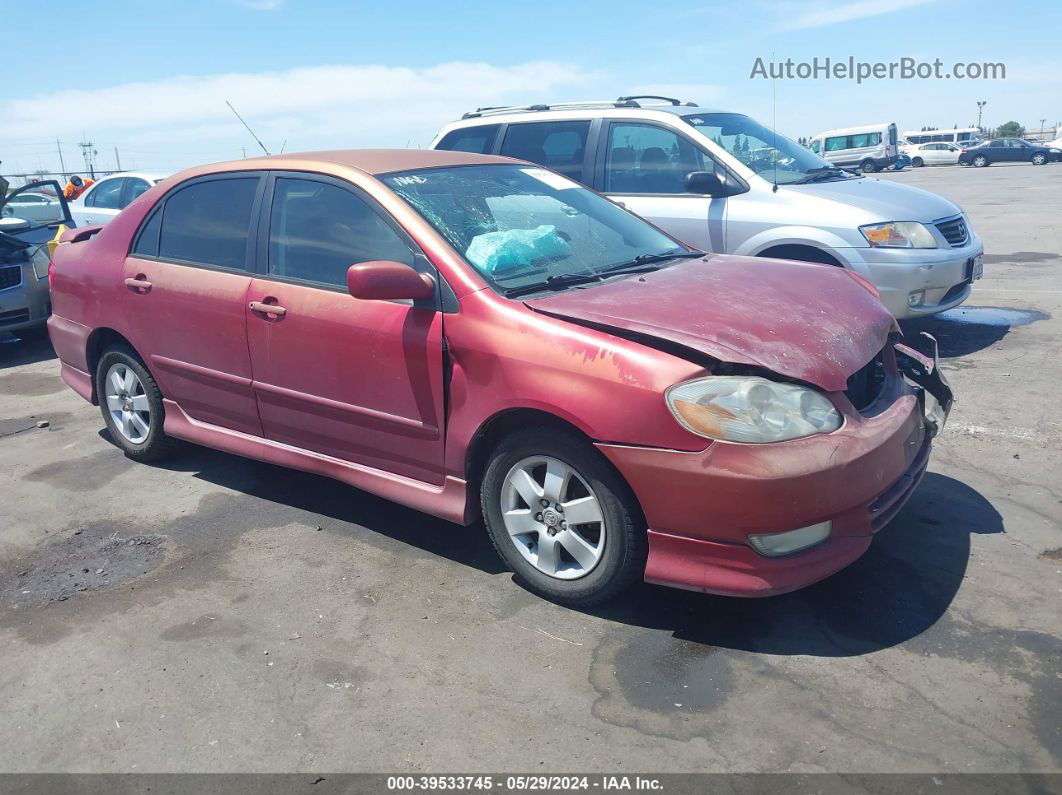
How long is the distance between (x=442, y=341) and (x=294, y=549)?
1.28m

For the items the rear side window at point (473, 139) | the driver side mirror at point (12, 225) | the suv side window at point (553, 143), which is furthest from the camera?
the driver side mirror at point (12, 225)

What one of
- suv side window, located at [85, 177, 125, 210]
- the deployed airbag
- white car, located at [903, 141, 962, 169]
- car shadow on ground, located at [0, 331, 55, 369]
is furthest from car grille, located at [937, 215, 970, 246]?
white car, located at [903, 141, 962, 169]

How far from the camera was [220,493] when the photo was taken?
476 cm

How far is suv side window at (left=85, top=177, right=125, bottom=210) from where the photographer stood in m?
11.7

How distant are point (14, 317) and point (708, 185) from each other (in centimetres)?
629

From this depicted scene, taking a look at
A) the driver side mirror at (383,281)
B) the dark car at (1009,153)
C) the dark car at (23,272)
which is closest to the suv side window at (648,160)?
the driver side mirror at (383,281)

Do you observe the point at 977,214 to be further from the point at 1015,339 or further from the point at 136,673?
the point at 136,673

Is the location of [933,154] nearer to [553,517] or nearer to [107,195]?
[107,195]

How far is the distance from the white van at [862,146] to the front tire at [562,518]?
41.6m

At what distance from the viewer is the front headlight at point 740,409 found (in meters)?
2.96

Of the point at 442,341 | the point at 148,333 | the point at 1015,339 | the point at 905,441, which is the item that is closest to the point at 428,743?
the point at 442,341

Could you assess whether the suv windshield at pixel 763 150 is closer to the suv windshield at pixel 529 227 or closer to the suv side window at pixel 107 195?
the suv windshield at pixel 529 227

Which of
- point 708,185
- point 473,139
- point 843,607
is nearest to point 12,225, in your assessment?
point 473,139

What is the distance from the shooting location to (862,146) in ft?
138
